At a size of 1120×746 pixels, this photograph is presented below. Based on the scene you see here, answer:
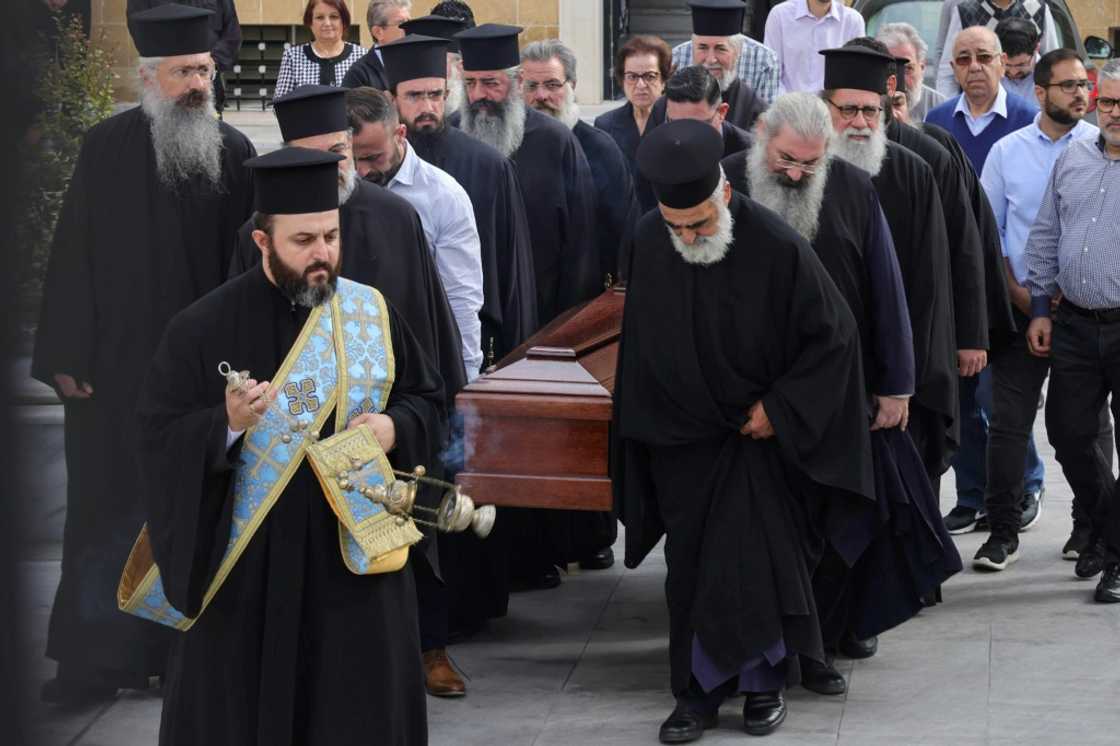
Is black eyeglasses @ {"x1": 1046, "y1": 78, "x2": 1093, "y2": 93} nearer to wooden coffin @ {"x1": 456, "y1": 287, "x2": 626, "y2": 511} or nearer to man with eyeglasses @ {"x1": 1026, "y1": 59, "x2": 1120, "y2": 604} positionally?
man with eyeglasses @ {"x1": 1026, "y1": 59, "x2": 1120, "y2": 604}

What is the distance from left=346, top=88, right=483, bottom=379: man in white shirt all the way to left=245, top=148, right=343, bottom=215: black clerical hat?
1687 mm

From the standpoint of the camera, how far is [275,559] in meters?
3.80

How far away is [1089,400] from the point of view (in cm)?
642

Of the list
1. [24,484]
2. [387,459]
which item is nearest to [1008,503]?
[387,459]

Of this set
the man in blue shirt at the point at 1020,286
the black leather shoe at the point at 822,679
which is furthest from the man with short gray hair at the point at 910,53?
the black leather shoe at the point at 822,679

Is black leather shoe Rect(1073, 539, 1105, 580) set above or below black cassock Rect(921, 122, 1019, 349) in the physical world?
below

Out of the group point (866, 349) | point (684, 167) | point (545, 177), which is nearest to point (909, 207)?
point (866, 349)

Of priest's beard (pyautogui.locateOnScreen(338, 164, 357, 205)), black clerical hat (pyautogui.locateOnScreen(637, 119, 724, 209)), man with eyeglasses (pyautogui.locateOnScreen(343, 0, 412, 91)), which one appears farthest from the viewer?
man with eyeglasses (pyautogui.locateOnScreen(343, 0, 412, 91))

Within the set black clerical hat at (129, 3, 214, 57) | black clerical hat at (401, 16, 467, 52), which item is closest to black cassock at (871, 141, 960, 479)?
black clerical hat at (129, 3, 214, 57)

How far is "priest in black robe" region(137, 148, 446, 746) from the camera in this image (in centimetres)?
376

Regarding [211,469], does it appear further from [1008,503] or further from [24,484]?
[1008,503]

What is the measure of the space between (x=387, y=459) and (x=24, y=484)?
9.68ft

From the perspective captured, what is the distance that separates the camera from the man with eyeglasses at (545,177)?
274 inches

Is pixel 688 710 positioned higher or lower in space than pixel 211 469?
lower
